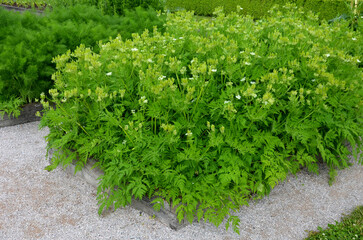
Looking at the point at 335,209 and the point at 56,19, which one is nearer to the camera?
the point at 335,209

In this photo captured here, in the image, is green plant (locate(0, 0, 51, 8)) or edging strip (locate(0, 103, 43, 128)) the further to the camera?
green plant (locate(0, 0, 51, 8))

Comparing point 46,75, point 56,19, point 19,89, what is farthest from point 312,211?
point 56,19

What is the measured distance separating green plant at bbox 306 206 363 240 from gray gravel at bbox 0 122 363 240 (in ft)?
0.27

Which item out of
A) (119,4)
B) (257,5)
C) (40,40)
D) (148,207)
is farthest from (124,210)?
(257,5)

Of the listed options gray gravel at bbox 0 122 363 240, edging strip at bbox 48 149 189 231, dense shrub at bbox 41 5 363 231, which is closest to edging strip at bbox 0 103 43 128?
gray gravel at bbox 0 122 363 240

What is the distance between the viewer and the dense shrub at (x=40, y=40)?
190 inches

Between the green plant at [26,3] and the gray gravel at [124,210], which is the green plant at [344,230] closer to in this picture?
the gray gravel at [124,210]

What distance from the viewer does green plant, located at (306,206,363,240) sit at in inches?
120

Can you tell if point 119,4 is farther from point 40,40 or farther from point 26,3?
point 26,3

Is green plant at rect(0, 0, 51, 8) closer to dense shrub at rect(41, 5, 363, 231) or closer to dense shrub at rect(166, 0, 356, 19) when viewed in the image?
dense shrub at rect(166, 0, 356, 19)

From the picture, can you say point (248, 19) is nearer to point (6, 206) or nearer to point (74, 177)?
point (74, 177)

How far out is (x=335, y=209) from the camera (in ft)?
11.3

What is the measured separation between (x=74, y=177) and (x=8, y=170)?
0.85 meters

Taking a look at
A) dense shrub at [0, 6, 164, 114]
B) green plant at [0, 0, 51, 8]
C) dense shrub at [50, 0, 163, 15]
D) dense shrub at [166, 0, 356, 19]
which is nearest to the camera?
dense shrub at [0, 6, 164, 114]
